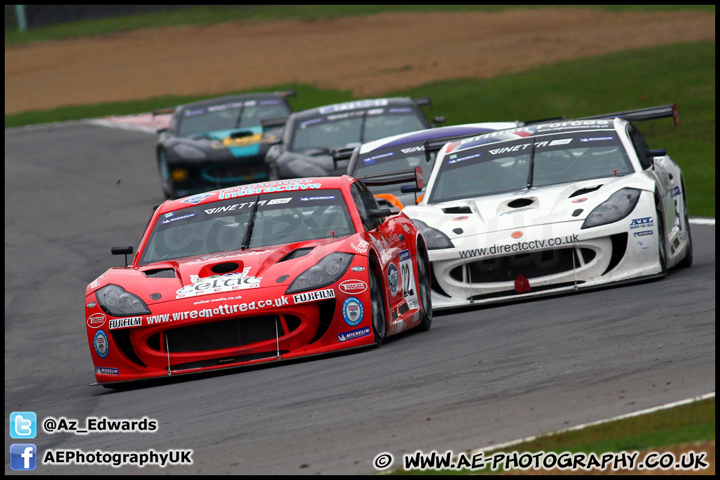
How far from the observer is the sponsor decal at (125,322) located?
793cm

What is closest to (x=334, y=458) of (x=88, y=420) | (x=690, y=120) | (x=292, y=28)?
(x=88, y=420)

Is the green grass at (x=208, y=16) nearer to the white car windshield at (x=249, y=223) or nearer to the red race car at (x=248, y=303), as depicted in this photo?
the white car windshield at (x=249, y=223)

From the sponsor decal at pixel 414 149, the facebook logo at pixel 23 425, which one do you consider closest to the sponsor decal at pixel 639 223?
the sponsor decal at pixel 414 149

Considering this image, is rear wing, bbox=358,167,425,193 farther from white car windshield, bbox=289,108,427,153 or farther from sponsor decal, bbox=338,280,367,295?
white car windshield, bbox=289,108,427,153

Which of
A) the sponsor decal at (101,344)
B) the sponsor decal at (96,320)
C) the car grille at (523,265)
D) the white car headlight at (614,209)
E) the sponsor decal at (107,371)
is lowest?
the car grille at (523,265)

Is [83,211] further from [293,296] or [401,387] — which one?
[401,387]

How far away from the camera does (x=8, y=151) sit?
29.8 m

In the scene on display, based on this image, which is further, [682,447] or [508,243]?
[508,243]

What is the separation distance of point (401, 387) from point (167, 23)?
59.8 m

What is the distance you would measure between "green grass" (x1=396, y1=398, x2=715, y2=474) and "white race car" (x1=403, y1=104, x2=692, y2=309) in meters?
4.22

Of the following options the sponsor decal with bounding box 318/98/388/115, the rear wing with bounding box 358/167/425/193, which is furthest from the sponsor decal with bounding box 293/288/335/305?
the sponsor decal with bounding box 318/98/388/115

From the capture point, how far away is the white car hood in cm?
995

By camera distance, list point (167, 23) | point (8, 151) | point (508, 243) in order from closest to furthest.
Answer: point (508, 243), point (8, 151), point (167, 23)

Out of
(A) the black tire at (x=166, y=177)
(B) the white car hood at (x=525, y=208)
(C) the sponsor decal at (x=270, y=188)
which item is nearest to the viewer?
(C) the sponsor decal at (x=270, y=188)
